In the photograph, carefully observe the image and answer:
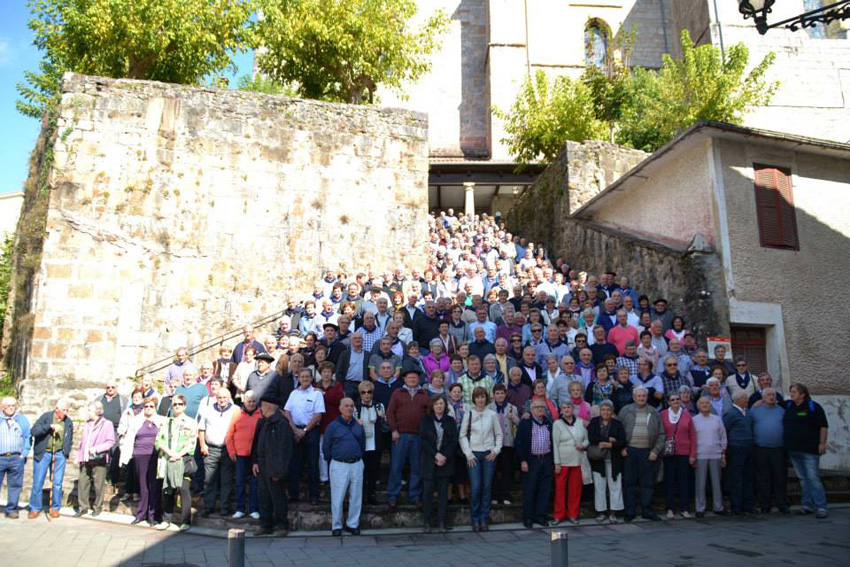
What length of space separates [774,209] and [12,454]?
12.7 m

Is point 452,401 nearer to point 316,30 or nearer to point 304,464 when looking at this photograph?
point 304,464

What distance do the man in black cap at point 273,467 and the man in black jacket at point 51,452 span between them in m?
2.90

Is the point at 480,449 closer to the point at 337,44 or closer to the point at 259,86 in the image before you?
the point at 337,44

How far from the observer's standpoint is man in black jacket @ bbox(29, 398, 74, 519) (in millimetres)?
8672

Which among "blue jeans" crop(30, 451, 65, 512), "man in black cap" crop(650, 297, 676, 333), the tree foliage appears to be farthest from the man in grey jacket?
the tree foliage

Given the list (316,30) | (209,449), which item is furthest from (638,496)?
(316,30)

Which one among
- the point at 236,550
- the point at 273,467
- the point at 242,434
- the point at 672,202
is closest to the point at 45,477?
the point at 242,434

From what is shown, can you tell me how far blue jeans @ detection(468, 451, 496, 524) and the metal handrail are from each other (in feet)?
23.2

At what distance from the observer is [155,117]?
1420cm

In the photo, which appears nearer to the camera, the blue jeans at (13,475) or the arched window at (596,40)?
the blue jeans at (13,475)

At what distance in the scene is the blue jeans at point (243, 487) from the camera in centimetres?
819

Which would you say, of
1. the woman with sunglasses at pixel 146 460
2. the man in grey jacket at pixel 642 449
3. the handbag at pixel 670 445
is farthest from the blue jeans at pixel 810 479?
the woman with sunglasses at pixel 146 460

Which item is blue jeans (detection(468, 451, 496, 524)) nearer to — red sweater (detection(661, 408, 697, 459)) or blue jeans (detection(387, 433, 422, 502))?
blue jeans (detection(387, 433, 422, 502))

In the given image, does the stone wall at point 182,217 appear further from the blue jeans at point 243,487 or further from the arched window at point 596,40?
the arched window at point 596,40
